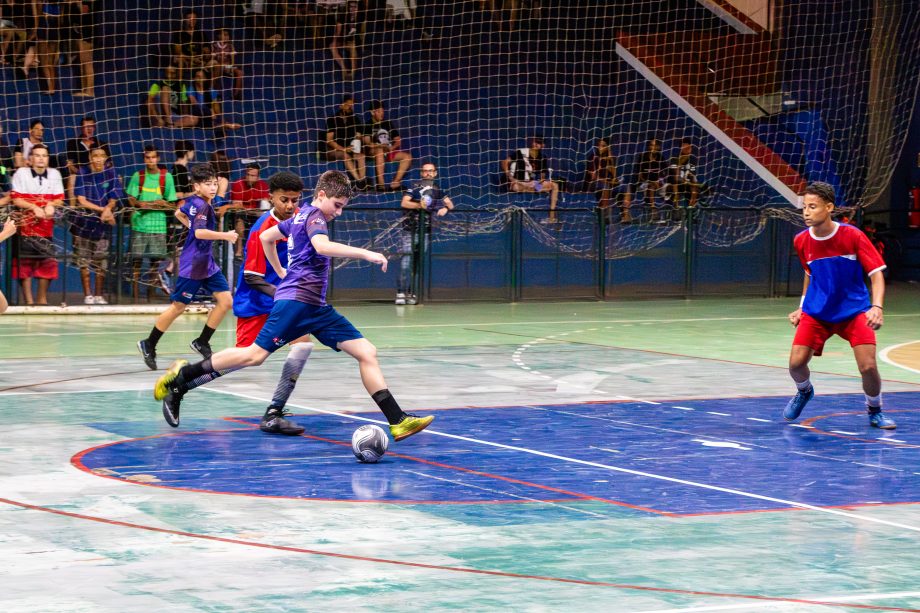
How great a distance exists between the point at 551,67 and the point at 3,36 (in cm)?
1072

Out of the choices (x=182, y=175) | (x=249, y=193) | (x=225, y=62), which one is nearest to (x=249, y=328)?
(x=182, y=175)

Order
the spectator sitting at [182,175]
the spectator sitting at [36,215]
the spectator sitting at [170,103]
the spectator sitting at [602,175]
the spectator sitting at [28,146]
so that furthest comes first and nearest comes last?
the spectator sitting at [602,175], the spectator sitting at [170,103], the spectator sitting at [182,175], the spectator sitting at [28,146], the spectator sitting at [36,215]

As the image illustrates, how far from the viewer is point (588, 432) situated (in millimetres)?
11188

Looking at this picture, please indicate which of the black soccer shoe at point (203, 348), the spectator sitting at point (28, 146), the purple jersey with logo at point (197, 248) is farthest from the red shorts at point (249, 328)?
the spectator sitting at point (28, 146)

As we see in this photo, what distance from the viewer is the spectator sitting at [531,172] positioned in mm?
27656

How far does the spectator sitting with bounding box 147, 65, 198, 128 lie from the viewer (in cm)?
2597

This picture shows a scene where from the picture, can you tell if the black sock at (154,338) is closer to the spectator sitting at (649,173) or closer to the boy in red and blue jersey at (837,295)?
the boy in red and blue jersey at (837,295)

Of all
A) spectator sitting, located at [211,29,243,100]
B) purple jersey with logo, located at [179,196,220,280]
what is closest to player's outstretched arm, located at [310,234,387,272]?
purple jersey with logo, located at [179,196,220,280]

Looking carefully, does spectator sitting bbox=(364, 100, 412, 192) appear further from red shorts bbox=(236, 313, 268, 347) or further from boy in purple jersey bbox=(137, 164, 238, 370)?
red shorts bbox=(236, 313, 268, 347)

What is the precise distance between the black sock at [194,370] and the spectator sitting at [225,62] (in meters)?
16.7

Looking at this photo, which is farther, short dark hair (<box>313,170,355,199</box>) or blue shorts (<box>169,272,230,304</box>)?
blue shorts (<box>169,272,230,304</box>)

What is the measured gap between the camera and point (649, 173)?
28.2 metres

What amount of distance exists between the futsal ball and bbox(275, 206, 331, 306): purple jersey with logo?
123 cm

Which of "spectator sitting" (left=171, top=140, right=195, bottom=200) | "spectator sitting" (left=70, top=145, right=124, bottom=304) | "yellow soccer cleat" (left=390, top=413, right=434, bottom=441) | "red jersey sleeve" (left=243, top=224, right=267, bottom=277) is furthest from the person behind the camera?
"spectator sitting" (left=171, top=140, right=195, bottom=200)
